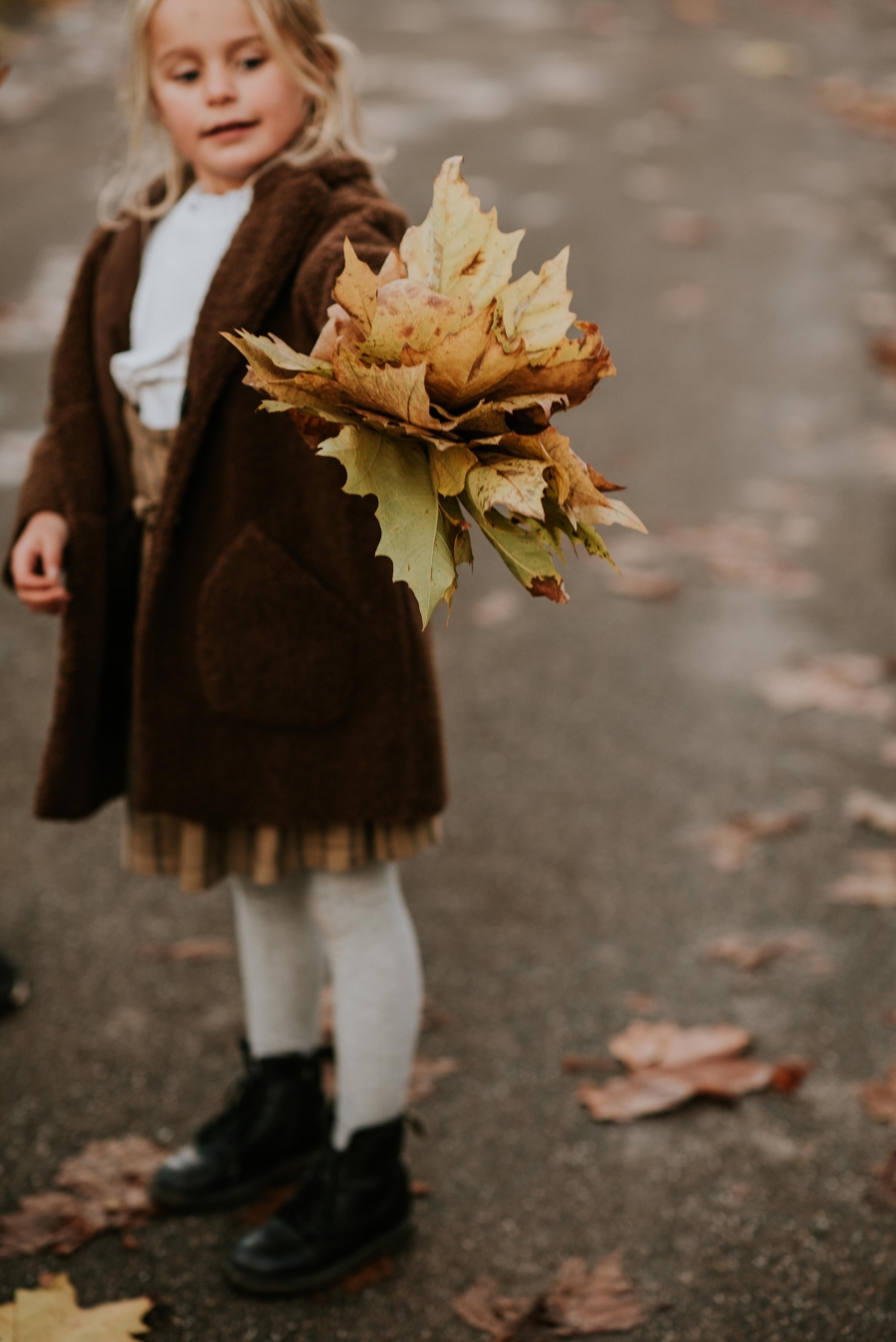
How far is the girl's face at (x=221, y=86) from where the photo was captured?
172 cm

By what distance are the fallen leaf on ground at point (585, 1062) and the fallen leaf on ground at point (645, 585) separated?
1993 millimetres

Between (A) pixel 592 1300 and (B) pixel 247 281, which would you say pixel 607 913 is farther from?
(B) pixel 247 281

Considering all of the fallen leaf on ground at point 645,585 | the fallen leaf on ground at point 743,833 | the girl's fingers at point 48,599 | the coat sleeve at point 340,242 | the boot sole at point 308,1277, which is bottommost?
the boot sole at point 308,1277

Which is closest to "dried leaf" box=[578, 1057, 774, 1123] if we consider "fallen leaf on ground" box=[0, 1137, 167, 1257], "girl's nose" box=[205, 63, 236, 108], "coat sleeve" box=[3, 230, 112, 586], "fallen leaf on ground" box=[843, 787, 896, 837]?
"fallen leaf on ground" box=[0, 1137, 167, 1257]

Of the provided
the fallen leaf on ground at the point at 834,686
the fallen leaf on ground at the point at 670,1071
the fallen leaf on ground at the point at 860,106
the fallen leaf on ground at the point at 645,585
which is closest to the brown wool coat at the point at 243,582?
the fallen leaf on ground at the point at 670,1071

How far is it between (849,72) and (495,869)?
10.5 meters

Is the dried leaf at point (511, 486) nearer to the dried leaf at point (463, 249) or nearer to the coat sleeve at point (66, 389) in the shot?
the dried leaf at point (463, 249)

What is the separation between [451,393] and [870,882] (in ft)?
6.42

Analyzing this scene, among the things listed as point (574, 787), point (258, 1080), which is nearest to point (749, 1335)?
point (258, 1080)

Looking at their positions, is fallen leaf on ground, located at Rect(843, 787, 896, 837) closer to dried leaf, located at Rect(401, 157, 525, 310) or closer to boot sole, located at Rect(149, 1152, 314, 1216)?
boot sole, located at Rect(149, 1152, 314, 1216)

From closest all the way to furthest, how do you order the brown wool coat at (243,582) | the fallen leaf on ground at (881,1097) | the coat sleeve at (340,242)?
1. the coat sleeve at (340,242)
2. the brown wool coat at (243,582)
3. the fallen leaf on ground at (881,1097)

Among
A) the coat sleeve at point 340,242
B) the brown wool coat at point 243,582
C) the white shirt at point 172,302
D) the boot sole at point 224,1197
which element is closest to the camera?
the coat sleeve at point 340,242

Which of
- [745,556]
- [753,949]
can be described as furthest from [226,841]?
[745,556]

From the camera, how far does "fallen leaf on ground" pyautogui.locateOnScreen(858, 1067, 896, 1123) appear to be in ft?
7.48
